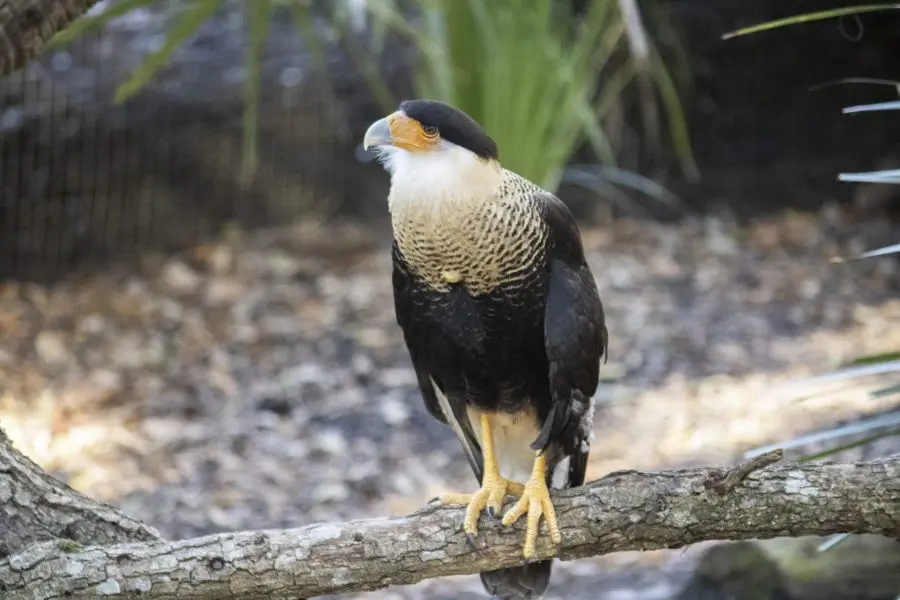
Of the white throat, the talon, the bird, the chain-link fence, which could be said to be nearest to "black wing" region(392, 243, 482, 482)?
the bird

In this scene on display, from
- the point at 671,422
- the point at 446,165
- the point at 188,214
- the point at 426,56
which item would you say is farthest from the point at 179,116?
the point at 446,165

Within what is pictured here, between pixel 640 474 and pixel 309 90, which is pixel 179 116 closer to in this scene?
pixel 309 90

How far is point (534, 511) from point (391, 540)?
329 millimetres

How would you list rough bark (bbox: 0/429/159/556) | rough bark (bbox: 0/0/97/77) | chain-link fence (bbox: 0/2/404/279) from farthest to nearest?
chain-link fence (bbox: 0/2/404/279)
rough bark (bbox: 0/0/97/77)
rough bark (bbox: 0/429/159/556)

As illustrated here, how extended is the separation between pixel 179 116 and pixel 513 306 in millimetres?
4164

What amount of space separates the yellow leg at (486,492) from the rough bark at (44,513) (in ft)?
2.14

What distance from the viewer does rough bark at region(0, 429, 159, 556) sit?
205cm

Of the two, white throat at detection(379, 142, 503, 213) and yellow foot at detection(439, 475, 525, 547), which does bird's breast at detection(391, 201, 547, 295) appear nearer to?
white throat at detection(379, 142, 503, 213)

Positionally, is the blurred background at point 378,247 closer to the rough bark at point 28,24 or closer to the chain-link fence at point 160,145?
the chain-link fence at point 160,145

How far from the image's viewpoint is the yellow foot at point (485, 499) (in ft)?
6.95

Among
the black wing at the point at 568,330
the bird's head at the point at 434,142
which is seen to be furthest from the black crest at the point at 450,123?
the black wing at the point at 568,330

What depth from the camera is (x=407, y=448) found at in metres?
4.32

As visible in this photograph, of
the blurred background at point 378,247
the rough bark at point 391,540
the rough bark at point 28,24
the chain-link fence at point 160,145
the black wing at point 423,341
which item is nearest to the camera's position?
the rough bark at point 391,540

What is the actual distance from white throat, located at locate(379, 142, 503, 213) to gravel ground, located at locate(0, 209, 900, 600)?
5.32 feet
